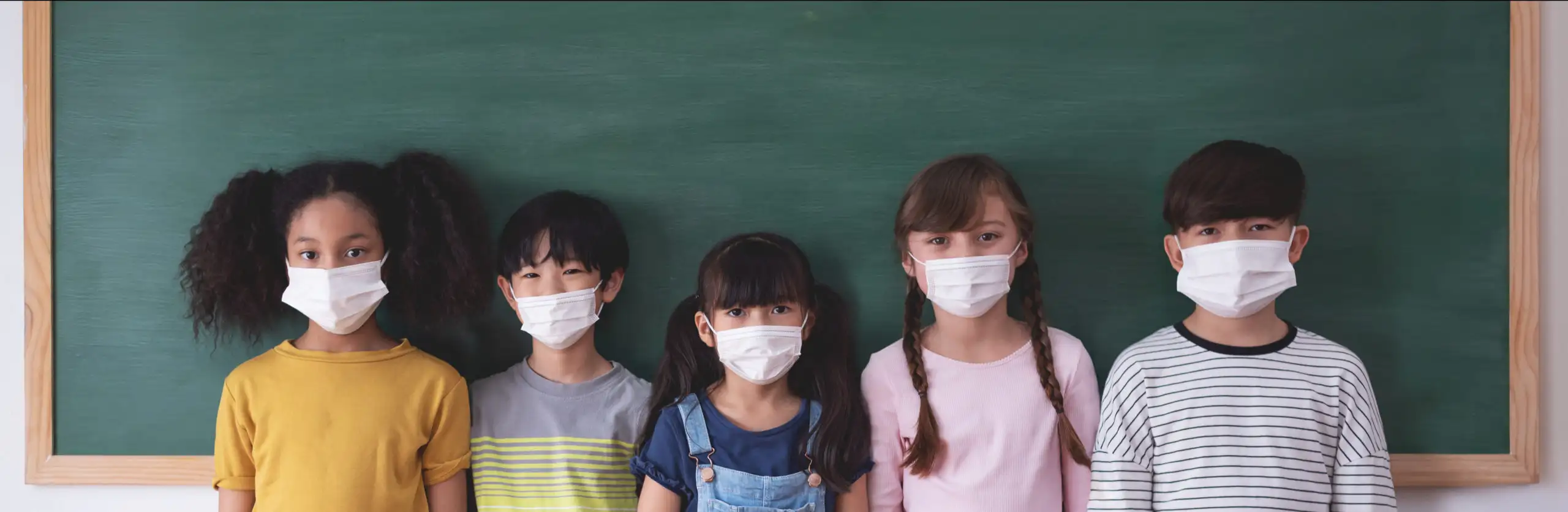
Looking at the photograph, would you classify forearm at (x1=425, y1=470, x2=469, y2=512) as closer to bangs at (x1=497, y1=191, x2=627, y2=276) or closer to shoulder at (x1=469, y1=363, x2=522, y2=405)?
shoulder at (x1=469, y1=363, x2=522, y2=405)

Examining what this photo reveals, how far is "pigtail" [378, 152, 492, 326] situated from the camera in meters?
2.04

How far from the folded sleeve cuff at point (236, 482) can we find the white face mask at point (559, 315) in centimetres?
70

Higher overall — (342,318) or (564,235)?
(564,235)

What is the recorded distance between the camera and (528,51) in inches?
84.4

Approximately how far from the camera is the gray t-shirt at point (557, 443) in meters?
1.96

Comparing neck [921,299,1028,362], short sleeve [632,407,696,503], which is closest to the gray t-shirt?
short sleeve [632,407,696,503]

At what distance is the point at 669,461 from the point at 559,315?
402 mm

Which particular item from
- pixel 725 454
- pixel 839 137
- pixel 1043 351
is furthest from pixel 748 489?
pixel 839 137

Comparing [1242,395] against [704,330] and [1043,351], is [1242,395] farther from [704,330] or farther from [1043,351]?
[704,330]

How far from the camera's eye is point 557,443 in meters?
1.97

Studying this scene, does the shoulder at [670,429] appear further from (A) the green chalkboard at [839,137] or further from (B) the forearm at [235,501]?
(B) the forearm at [235,501]

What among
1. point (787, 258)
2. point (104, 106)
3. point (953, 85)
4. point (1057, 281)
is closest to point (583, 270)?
point (787, 258)

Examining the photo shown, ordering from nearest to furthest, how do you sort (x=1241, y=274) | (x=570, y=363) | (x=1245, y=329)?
(x=1241, y=274) → (x=1245, y=329) → (x=570, y=363)

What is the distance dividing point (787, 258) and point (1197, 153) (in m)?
0.95
